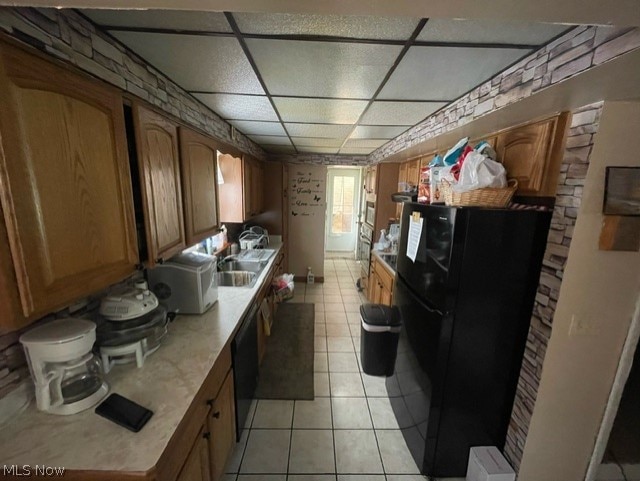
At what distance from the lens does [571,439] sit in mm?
1252

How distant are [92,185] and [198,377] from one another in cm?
87

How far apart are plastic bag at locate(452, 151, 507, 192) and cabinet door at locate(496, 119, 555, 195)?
113mm

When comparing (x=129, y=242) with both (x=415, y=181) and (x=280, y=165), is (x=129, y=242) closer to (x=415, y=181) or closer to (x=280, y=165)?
(x=415, y=181)

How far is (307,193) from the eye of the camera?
416cm

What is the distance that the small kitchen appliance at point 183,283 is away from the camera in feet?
4.77

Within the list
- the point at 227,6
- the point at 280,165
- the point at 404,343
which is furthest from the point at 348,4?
the point at 280,165

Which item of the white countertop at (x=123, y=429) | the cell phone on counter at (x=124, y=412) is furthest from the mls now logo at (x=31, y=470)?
the cell phone on counter at (x=124, y=412)

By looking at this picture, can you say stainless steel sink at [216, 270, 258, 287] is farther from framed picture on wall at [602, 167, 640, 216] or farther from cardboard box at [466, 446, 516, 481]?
framed picture on wall at [602, 167, 640, 216]

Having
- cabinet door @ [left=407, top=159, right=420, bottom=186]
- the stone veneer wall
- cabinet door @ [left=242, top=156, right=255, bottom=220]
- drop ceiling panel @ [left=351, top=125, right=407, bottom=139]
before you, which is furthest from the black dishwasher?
the stone veneer wall

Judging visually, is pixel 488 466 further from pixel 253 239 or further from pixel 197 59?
→ pixel 253 239

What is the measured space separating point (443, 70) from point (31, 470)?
85.7 inches

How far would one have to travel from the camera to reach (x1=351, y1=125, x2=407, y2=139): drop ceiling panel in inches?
89.9

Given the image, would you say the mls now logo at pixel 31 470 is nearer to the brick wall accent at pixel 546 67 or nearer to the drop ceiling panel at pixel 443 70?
the drop ceiling panel at pixel 443 70

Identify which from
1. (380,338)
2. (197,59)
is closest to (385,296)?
(380,338)
